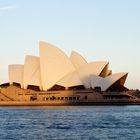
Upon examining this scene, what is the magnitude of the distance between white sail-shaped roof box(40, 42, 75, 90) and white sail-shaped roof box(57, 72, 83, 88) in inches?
42.6

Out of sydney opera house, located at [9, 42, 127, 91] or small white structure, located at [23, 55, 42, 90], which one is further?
small white structure, located at [23, 55, 42, 90]

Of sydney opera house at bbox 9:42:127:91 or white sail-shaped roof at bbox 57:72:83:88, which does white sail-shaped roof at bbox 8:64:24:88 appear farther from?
white sail-shaped roof at bbox 57:72:83:88

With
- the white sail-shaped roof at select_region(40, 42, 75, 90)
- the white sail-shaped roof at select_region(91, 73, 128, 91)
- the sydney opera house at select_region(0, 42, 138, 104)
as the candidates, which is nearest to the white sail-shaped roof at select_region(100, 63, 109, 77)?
the sydney opera house at select_region(0, 42, 138, 104)

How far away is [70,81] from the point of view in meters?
84.8

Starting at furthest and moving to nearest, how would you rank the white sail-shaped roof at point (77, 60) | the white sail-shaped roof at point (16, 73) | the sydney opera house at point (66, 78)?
1. the white sail-shaped roof at point (16, 73)
2. the white sail-shaped roof at point (77, 60)
3. the sydney opera house at point (66, 78)

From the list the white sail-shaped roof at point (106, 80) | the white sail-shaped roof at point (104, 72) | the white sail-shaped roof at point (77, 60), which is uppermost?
the white sail-shaped roof at point (77, 60)

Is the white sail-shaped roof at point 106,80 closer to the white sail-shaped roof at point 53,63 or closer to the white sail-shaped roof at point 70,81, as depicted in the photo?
the white sail-shaped roof at point 70,81

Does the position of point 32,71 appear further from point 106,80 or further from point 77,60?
point 106,80

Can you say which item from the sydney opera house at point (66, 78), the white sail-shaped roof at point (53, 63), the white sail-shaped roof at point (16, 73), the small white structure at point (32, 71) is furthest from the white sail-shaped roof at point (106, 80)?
the white sail-shaped roof at point (16, 73)

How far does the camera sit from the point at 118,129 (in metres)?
35.1

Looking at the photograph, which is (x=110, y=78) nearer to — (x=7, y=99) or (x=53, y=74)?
(x=53, y=74)

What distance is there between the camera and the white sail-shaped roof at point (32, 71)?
84.1 m

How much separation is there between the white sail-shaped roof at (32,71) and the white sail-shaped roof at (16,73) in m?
2.20

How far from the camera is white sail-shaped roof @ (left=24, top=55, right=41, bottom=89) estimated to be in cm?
8406
